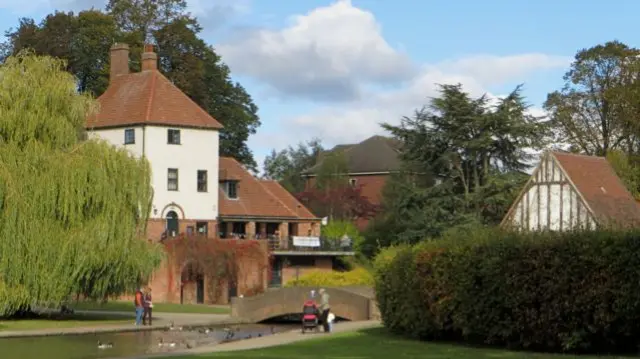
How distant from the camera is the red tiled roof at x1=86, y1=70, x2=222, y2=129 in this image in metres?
65.8

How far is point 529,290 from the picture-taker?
28.1 m

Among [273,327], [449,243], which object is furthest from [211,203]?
[449,243]

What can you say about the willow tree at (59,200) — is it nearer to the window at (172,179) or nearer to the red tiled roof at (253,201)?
the window at (172,179)

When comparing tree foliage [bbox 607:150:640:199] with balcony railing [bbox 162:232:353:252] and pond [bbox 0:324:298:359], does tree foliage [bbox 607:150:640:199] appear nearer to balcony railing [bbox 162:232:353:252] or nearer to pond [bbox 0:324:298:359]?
balcony railing [bbox 162:232:353:252]

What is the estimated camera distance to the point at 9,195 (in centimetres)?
4191

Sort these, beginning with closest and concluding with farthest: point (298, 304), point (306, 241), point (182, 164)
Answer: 1. point (298, 304)
2. point (182, 164)
3. point (306, 241)

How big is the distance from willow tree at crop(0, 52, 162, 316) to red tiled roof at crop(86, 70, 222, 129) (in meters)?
19.1

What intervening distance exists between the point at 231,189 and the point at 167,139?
7320 millimetres

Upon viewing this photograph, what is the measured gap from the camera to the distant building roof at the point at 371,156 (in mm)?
91562

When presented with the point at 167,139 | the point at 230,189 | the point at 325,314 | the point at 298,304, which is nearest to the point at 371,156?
the point at 230,189

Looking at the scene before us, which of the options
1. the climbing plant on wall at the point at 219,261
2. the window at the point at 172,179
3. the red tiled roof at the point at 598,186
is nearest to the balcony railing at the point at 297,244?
the climbing plant on wall at the point at 219,261

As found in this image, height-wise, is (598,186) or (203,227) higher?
(598,186)

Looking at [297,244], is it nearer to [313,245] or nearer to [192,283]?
[313,245]

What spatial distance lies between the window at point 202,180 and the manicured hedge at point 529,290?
36.6 m
